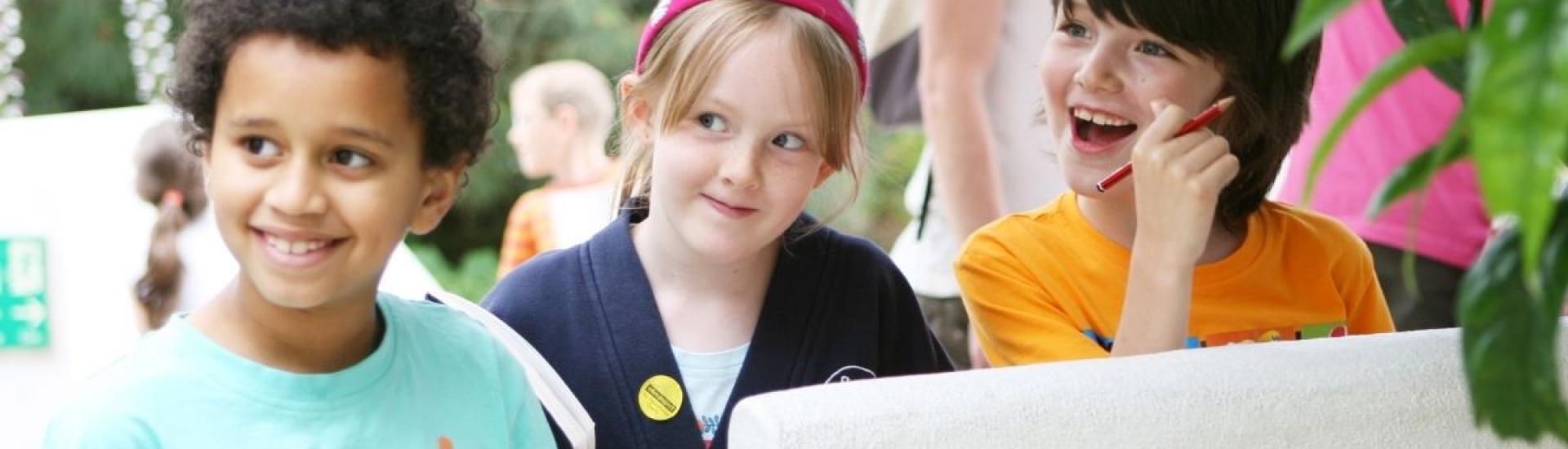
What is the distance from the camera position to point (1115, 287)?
Result: 1.63 metres

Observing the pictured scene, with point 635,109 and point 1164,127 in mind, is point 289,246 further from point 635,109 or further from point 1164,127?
point 1164,127

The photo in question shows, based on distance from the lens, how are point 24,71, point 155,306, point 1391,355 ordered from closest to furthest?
1. point 1391,355
2. point 155,306
3. point 24,71

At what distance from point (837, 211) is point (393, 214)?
1.72ft

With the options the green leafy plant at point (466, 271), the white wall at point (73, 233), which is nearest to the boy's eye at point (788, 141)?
the white wall at point (73, 233)

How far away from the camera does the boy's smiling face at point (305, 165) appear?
3.76ft

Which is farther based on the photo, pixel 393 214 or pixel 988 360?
pixel 988 360

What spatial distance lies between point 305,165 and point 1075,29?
0.76 meters

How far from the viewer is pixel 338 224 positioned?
1.17 metres

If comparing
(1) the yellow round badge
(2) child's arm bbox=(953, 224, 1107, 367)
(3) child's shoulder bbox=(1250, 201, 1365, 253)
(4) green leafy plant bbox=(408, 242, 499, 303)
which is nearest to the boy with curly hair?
(1) the yellow round badge

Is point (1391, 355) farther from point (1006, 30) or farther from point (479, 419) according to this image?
point (1006, 30)

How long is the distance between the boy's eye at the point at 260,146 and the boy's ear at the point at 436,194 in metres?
0.12

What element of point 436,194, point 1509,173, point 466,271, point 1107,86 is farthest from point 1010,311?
point 466,271

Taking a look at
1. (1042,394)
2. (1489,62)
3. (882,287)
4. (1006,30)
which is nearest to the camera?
(1489,62)

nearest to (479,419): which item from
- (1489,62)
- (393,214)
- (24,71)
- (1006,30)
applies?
(393,214)
